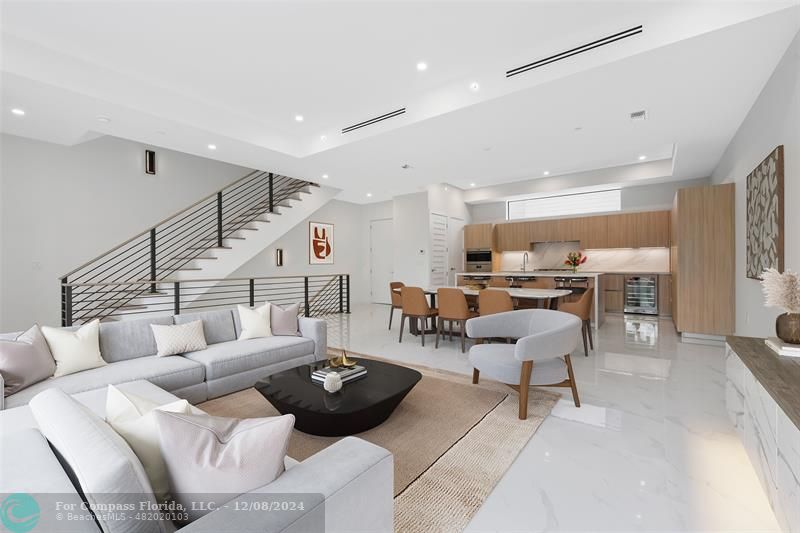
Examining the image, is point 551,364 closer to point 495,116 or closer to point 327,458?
point 327,458

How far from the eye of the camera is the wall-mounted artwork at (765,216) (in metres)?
2.82

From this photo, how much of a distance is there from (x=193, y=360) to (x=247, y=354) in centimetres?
42

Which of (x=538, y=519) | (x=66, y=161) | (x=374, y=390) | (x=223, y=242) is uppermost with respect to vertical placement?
(x=66, y=161)

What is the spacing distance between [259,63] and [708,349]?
6.29 metres

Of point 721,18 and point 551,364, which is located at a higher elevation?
point 721,18

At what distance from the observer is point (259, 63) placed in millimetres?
3551

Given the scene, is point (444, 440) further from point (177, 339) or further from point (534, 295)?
point (534, 295)

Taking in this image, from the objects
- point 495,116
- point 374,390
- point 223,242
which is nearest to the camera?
point 374,390

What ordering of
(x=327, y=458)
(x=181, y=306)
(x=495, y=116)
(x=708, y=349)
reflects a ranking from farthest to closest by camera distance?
1. (x=181, y=306)
2. (x=708, y=349)
3. (x=495, y=116)
4. (x=327, y=458)

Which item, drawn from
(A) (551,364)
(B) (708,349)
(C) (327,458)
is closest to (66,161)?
(C) (327,458)

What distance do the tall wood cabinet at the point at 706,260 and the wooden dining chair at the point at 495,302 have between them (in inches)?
106

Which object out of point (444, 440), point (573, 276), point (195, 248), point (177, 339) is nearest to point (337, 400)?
point (444, 440)

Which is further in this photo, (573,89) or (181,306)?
(181,306)

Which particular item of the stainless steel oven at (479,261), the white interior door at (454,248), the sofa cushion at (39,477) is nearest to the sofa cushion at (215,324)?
the sofa cushion at (39,477)
